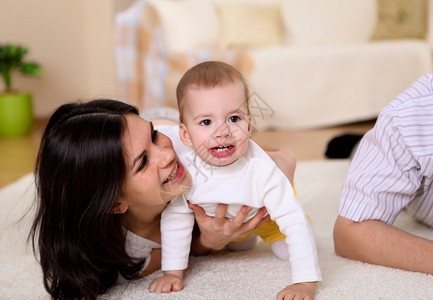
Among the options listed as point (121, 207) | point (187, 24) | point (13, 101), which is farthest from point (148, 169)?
point (13, 101)

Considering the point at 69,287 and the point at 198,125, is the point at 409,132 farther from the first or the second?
the point at 69,287

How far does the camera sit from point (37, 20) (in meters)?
4.63

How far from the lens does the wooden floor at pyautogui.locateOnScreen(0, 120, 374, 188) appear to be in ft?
8.93

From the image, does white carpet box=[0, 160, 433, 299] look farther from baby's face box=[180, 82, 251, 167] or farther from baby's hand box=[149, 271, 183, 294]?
baby's face box=[180, 82, 251, 167]

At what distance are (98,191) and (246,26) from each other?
120 inches

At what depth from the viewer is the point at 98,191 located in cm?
103

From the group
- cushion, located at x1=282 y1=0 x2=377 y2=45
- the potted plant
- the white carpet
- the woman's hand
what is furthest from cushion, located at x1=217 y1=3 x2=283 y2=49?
the woman's hand

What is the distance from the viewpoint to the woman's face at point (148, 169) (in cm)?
103

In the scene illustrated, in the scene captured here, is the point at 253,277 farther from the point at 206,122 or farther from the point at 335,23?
the point at 335,23

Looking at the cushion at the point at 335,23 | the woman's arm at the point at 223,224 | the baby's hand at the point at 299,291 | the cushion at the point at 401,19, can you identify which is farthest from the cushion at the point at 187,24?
the baby's hand at the point at 299,291

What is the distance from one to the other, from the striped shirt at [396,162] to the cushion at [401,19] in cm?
303

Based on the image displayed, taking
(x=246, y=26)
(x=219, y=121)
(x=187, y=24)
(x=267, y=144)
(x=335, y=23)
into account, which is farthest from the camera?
(x=335, y=23)

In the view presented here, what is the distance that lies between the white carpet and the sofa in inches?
81.7

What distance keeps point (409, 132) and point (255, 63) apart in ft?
7.97
